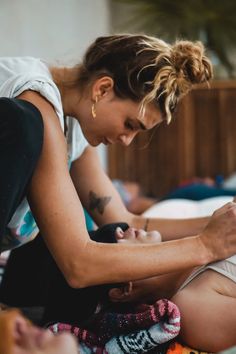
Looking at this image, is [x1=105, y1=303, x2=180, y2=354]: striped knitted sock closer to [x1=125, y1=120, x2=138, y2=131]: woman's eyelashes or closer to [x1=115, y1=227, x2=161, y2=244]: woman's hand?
[x1=115, y1=227, x2=161, y2=244]: woman's hand

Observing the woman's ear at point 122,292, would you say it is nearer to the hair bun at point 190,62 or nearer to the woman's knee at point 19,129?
the woman's knee at point 19,129

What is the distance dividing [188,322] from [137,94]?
560 millimetres

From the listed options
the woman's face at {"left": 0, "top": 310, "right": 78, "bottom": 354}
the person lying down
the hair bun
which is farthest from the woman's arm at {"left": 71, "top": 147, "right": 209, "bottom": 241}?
the woman's face at {"left": 0, "top": 310, "right": 78, "bottom": 354}

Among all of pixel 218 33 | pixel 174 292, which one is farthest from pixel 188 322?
pixel 218 33

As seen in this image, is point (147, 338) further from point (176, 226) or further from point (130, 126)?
point (176, 226)

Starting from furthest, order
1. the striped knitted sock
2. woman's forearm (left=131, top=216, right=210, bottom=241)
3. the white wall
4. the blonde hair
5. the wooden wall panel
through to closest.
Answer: the wooden wall panel
the white wall
woman's forearm (left=131, top=216, right=210, bottom=241)
the blonde hair
the striped knitted sock

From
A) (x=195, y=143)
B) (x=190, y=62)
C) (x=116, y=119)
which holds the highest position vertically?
(x=190, y=62)

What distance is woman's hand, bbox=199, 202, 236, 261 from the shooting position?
151cm

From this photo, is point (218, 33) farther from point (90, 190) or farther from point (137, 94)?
point (137, 94)

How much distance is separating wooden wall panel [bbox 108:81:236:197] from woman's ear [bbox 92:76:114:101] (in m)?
2.90

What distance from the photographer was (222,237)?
152 cm

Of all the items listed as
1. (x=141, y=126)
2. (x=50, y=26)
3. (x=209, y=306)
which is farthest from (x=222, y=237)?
(x=50, y=26)

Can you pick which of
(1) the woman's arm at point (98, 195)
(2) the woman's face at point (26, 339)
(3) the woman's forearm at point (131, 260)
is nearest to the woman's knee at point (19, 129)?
(3) the woman's forearm at point (131, 260)

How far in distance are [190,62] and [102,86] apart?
0.73 ft
